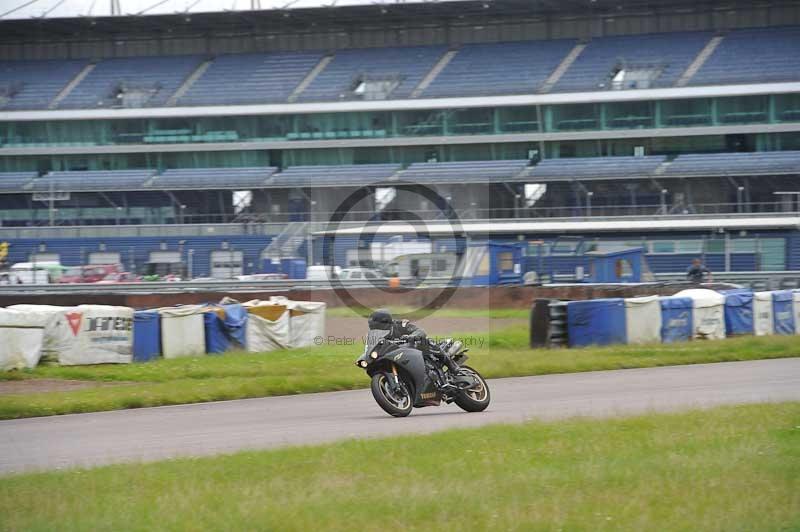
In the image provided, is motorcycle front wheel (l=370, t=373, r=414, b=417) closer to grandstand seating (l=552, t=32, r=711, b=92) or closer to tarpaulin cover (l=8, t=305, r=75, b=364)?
tarpaulin cover (l=8, t=305, r=75, b=364)

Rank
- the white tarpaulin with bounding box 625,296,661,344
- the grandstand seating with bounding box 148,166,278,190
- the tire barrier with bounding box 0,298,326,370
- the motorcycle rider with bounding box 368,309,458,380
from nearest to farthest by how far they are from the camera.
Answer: the motorcycle rider with bounding box 368,309,458,380
the tire barrier with bounding box 0,298,326,370
the white tarpaulin with bounding box 625,296,661,344
the grandstand seating with bounding box 148,166,278,190

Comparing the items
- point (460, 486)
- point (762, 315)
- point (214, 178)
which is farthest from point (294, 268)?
point (460, 486)

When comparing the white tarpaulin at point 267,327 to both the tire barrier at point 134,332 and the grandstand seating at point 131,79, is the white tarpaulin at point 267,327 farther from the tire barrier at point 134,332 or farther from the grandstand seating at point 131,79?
the grandstand seating at point 131,79

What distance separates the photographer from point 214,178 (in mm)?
58594

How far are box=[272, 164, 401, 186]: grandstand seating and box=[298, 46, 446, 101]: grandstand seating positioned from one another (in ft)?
14.0

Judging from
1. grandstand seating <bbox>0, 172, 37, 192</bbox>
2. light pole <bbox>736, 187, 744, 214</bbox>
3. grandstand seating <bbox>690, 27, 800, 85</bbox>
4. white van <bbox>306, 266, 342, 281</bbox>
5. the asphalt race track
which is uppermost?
grandstand seating <bbox>690, 27, 800, 85</bbox>

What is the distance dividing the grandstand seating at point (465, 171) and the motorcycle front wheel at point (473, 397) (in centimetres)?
4192

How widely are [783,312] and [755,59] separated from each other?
33474 millimetres

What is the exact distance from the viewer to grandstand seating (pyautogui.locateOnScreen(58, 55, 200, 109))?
6250cm

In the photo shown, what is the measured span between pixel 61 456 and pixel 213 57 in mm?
58011

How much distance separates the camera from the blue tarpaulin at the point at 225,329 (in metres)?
23.0

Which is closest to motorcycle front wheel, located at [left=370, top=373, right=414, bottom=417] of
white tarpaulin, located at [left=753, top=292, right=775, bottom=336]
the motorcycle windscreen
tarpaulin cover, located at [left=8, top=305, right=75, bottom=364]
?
the motorcycle windscreen

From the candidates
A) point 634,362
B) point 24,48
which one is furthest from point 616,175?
point 24,48

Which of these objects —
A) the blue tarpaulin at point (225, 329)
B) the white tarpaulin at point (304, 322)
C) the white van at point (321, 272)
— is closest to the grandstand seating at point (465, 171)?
the white van at point (321, 272)
